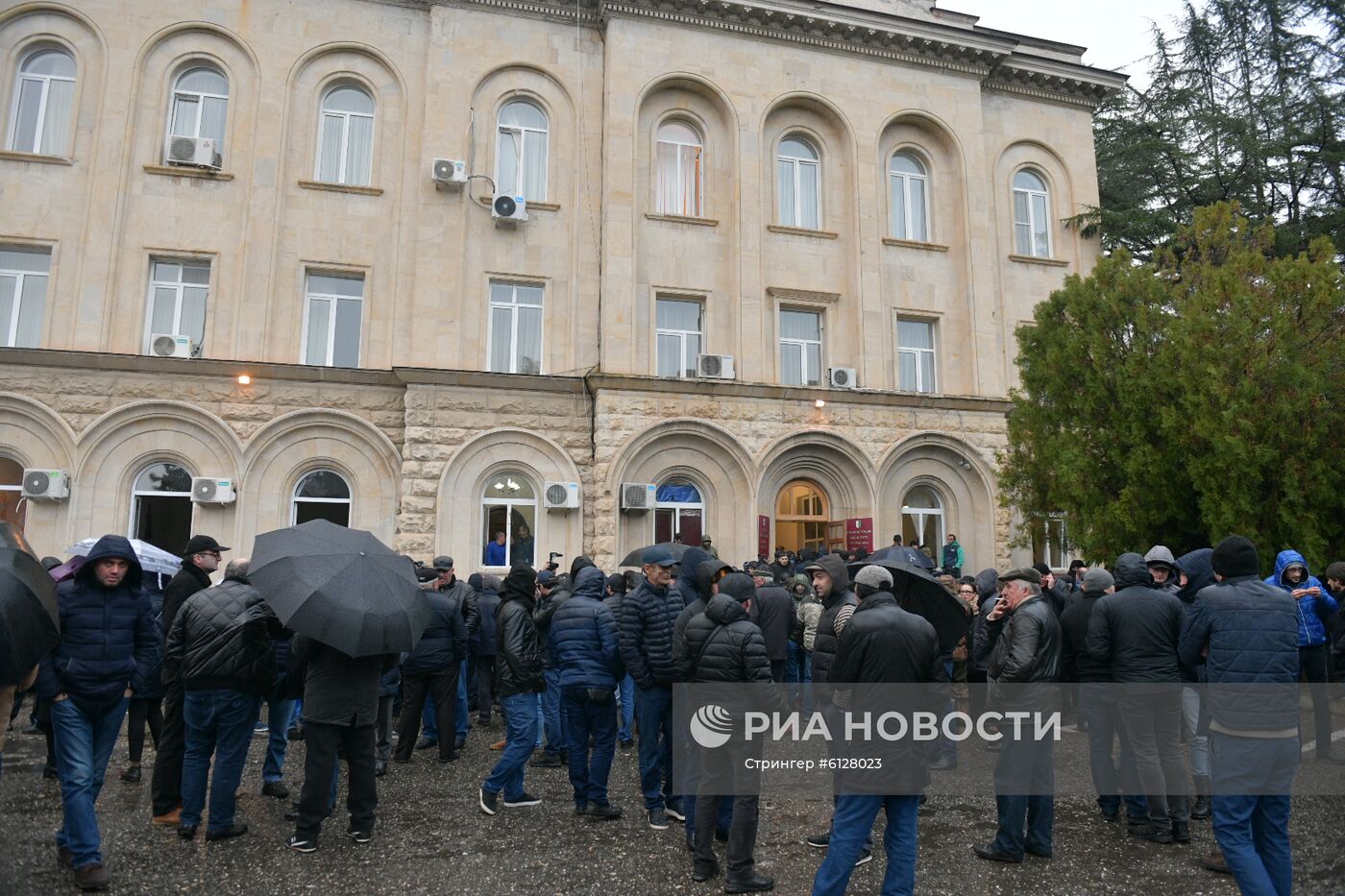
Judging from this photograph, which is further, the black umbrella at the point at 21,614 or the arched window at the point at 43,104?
the arched window at the point at 43,104

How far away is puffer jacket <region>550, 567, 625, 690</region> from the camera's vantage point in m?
6.76

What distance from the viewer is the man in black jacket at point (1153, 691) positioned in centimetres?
632

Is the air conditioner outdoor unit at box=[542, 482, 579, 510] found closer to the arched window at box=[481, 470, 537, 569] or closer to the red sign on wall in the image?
the arched window at box=[481, 470, 537, 569]

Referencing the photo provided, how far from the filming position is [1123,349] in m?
14.2

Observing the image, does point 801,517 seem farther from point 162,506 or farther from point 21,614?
point 21,614

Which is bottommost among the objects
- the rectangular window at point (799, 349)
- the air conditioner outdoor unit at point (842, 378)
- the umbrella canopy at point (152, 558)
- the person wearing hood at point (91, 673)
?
the person wearing hood at point (91, 673)

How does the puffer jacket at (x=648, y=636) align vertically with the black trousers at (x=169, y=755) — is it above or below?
above

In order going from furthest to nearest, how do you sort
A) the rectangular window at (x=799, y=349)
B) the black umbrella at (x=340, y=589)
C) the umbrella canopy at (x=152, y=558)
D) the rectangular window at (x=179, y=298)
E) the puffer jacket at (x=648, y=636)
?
the rectangular window at (x=799, y=349) < the rectangular window at (x=179, y=298) < the umbrella canopy at (x=152, y=558) < the puffer jacket at (x=648, y=636) < the black umbrella at (x=340, y=589)

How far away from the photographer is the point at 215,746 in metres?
6.39

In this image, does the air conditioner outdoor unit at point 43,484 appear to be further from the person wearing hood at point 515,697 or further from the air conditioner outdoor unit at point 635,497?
the person wearing hood at point 515,697

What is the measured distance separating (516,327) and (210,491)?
666cm

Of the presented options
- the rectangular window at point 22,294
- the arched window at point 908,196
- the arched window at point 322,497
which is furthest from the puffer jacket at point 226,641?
the arched window at point 908,196

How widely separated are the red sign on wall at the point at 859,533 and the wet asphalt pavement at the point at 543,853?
32.8 feet

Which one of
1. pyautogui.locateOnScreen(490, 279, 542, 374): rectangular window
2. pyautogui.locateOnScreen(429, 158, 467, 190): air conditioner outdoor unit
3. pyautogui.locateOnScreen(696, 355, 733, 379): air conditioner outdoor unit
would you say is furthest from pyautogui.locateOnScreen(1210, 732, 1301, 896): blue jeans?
pyautogui.locateOnScreen(429, 158, 467, 190): air conditioner outdoor unit
